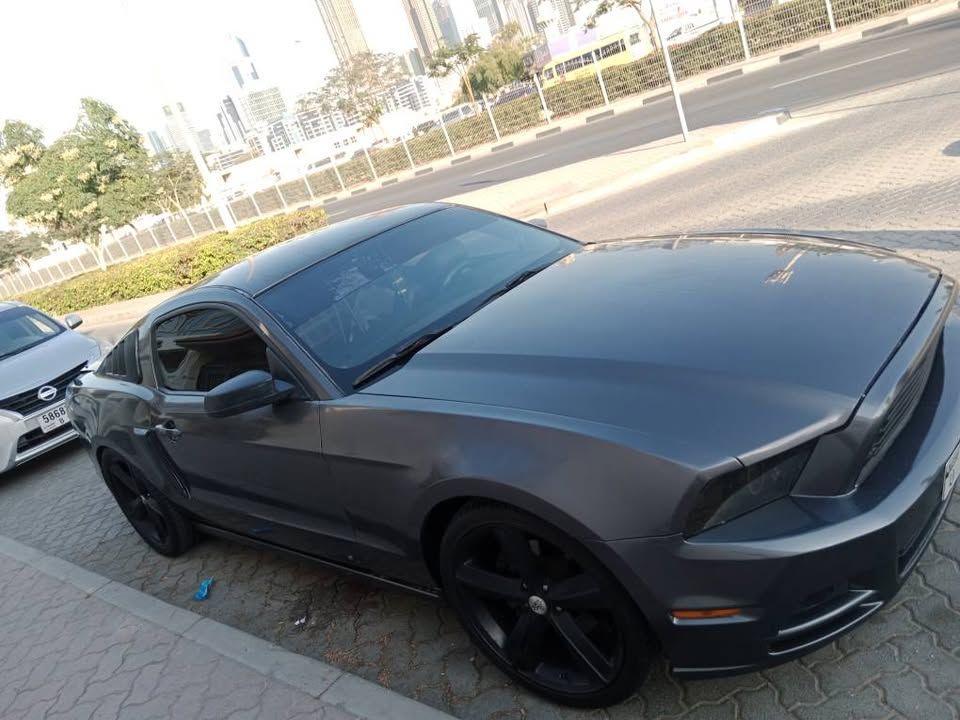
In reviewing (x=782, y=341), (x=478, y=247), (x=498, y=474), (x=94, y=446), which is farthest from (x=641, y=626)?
(x=94, y=446)

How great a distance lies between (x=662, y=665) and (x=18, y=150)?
26854 millimetres

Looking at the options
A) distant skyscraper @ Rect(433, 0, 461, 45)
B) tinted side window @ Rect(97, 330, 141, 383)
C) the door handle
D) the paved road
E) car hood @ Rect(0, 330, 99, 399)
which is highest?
distant skyscraper @ Rect(433, 0, 461, 45)

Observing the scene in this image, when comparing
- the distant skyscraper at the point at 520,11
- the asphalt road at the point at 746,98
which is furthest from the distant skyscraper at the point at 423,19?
the asphalt road at the point at 746,98

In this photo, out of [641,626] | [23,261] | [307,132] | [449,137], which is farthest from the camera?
[307,132]

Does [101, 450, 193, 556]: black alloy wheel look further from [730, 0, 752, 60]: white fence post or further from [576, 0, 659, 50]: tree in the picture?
[730, 0, 752, 60]: white fence post

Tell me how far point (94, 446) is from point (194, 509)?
1204 mm

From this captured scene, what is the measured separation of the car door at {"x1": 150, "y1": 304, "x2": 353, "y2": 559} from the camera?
284 centimetres

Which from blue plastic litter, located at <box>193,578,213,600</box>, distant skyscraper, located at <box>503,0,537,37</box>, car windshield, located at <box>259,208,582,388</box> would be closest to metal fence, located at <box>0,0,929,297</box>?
blue plastic litter, located at <box>193,578,213,600</box>

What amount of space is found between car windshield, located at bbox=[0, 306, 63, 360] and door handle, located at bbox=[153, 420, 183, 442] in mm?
5507

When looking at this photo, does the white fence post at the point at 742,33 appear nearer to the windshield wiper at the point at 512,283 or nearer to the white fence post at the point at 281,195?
the white fence post at the point at 281,195

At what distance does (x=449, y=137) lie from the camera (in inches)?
1217

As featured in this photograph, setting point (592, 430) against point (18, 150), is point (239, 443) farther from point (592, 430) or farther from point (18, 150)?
point (18, 150)

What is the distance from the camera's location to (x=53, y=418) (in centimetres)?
725

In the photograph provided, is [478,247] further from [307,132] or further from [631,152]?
[307,132]
